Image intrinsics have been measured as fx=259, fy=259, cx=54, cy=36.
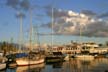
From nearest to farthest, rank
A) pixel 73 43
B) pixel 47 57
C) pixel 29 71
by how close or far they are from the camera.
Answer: pixel 29 71 < pixel 47 57 < pixel 73 43

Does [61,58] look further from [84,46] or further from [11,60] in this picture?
[84,46]

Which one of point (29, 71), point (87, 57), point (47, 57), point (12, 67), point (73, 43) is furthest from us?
point (73, 43)

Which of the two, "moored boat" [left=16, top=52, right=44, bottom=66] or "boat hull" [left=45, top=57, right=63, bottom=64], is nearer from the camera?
"moored boat" [left=16, top=52, right=44, bottom=66]

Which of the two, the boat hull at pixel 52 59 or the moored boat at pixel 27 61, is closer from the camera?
the moored boat at pixel 27 61

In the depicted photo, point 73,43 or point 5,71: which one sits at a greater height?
point 73,43

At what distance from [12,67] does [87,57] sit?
55726mm

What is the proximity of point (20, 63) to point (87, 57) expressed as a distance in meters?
52.8

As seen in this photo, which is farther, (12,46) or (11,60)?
(12,46)

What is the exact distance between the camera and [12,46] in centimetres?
17525

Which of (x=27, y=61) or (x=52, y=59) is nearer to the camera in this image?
(x=27, y=61)

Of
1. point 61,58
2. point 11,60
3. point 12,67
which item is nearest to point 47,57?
point 61,58

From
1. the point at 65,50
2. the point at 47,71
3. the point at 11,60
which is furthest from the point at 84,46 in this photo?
the point at 47,71

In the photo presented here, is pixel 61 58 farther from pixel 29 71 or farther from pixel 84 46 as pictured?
pixel 84 46

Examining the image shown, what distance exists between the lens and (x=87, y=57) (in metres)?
116
